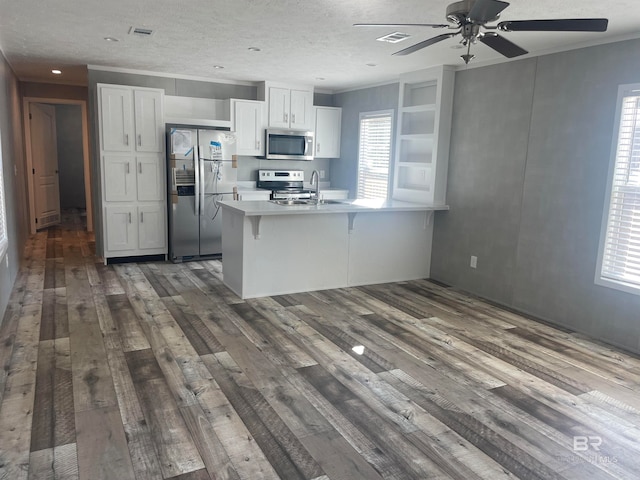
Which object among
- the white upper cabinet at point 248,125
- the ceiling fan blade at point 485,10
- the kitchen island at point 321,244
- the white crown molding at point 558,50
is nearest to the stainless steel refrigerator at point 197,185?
the white upper cabinet at point 248,125

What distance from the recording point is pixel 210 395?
2.84 metres

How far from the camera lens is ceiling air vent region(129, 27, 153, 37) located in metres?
3.95

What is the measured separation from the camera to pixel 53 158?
29.2ft

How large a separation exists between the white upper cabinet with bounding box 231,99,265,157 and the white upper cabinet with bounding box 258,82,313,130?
149 mm

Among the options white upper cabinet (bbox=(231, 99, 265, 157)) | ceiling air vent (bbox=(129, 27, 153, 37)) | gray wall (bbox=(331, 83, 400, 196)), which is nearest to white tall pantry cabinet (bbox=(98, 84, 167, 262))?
white upper cabinet (bbox=(231, 99, 265, 157))

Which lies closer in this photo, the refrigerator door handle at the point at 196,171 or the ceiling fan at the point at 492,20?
the ceiling fan at the point at 492,20

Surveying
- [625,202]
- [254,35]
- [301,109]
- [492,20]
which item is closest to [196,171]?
[301,109]

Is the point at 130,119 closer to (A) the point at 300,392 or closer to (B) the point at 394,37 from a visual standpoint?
(B) the point at 394,37

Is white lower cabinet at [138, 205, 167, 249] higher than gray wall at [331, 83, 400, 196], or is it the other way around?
gray wall at [331, 83, 400, 196]

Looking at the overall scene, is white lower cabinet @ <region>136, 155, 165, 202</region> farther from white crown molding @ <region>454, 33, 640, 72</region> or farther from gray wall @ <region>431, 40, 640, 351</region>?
white crown molding @ <region>454, 33, 640, 72</region>

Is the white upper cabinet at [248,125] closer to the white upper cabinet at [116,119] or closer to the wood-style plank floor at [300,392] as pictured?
the white upper cabinet at [116,119]

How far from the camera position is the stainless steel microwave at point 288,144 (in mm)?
6941

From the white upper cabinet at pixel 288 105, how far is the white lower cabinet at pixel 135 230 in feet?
6.75

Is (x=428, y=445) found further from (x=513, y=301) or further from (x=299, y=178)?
(x=299, y=178)
